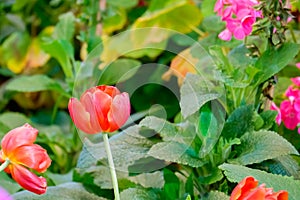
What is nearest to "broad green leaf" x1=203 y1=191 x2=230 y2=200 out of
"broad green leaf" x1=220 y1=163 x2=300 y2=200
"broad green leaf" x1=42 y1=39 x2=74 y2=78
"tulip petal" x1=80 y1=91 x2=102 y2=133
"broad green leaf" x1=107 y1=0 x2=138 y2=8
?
"broad green leaf" x1=220 y1=163 x2=300 y2=200

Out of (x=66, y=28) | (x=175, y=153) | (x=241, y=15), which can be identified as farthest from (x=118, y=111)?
(x=66, y=28)

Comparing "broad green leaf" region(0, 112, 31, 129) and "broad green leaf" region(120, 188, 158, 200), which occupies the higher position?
"broad green leaf" region(120, 188, 158, 200)

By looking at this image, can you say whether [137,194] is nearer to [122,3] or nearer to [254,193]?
[254,193]

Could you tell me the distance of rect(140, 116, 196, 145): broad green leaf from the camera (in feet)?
2.05

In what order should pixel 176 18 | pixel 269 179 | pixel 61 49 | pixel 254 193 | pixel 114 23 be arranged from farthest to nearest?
pixel 114 23 < pixel 176 18 < pixel 61 49 < pixel 269 179 < pixel 254 193

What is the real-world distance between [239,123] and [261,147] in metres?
0.06

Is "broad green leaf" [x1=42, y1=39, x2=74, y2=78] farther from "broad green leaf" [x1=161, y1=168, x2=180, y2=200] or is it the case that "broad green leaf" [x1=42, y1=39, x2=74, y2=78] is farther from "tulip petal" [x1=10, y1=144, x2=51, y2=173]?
"tulip petal" [x1=10, y1=144, x2=51, y2=173]

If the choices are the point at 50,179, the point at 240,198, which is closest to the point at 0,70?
the point at 50,179

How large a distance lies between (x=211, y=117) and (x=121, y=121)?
155 millimetres

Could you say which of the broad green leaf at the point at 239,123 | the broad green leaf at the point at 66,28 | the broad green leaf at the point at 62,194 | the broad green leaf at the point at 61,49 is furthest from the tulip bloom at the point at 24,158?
the broad green leaf at the point at 66,28

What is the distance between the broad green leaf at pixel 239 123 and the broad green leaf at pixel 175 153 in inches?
2.3

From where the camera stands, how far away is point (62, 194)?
0.65m

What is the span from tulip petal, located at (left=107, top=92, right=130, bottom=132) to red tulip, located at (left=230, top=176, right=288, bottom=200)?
0.41ft

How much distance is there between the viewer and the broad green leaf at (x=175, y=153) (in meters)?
0.60
